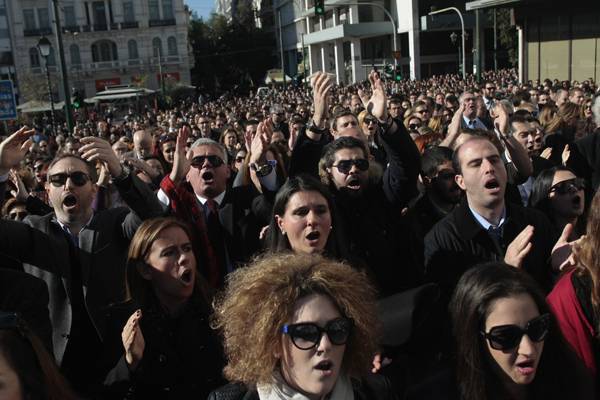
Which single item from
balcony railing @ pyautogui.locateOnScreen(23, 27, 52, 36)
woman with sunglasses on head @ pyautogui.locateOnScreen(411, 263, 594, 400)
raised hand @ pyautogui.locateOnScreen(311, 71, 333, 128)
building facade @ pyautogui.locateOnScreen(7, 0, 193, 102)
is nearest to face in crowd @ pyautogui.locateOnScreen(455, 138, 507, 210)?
woman with sunglasses on head @ pyautogui.locateOnScreen(411, 263, 594, 400)

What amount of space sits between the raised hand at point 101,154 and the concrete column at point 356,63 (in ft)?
163

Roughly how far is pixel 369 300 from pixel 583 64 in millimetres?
26582

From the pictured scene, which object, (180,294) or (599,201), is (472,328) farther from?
(180,294)

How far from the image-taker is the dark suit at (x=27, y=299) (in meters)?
2.92

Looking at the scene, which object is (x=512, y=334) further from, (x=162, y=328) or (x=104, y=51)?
(x=104, y=51)

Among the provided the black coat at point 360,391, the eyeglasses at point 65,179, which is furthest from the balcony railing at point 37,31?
the black coat at point 360,391

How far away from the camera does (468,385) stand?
2.45m

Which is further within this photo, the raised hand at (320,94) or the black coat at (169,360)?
the raised hand at (320,94)

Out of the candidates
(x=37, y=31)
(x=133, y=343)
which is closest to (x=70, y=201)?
(x=133, y=343)

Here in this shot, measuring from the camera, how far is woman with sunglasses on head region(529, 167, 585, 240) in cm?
427

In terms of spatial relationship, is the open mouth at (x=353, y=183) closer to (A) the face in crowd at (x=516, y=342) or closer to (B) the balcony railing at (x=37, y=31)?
(A) the face in crowd at (x=516, y=342)

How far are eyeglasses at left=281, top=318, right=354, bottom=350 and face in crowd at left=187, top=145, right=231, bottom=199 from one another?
7.73 feet

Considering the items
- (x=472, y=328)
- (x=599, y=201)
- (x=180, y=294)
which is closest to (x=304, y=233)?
(x=180, y=294)

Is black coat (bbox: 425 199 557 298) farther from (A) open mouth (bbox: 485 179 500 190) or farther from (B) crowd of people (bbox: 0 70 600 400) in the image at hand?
(A) open mouth (bbox: 485 179 500 190)
